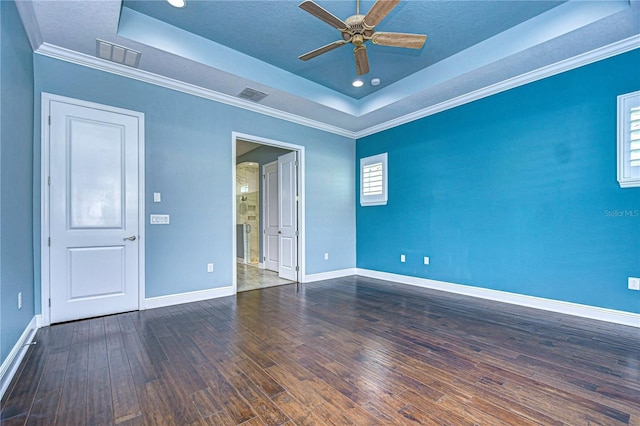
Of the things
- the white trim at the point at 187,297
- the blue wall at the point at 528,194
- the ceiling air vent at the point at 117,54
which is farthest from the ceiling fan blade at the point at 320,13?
the white trim at the point at 187,297

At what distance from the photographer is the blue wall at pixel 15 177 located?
84.2 inches

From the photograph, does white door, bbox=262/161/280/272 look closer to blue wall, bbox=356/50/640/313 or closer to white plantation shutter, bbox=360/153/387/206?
white plantation shutter, bbox=360/153/387/206

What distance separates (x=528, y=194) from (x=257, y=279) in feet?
15.2

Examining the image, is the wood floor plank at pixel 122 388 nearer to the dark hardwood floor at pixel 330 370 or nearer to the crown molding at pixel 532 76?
the dark hardwood floor at pixel 330 370

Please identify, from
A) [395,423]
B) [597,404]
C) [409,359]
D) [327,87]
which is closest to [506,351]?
[597,404]

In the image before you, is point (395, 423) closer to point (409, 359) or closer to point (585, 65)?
point (409, 359)

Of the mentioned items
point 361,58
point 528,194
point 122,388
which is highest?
point 361,58

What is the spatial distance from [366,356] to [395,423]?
Answer: 0.80m

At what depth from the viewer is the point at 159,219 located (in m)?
3.76

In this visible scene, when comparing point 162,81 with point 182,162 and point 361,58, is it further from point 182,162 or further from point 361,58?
point 361,58

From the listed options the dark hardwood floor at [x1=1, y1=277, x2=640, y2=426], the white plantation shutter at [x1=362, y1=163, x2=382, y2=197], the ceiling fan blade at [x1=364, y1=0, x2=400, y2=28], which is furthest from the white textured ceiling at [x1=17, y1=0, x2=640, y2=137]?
the dark hardwood floor at [x1=1, y1=277, x2=640, y2=426]

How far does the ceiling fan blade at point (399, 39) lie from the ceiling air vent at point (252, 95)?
200cm

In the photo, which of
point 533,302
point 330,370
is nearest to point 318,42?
point 330,370

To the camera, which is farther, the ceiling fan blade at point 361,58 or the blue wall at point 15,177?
the ceiling fan blade at point 361,58
